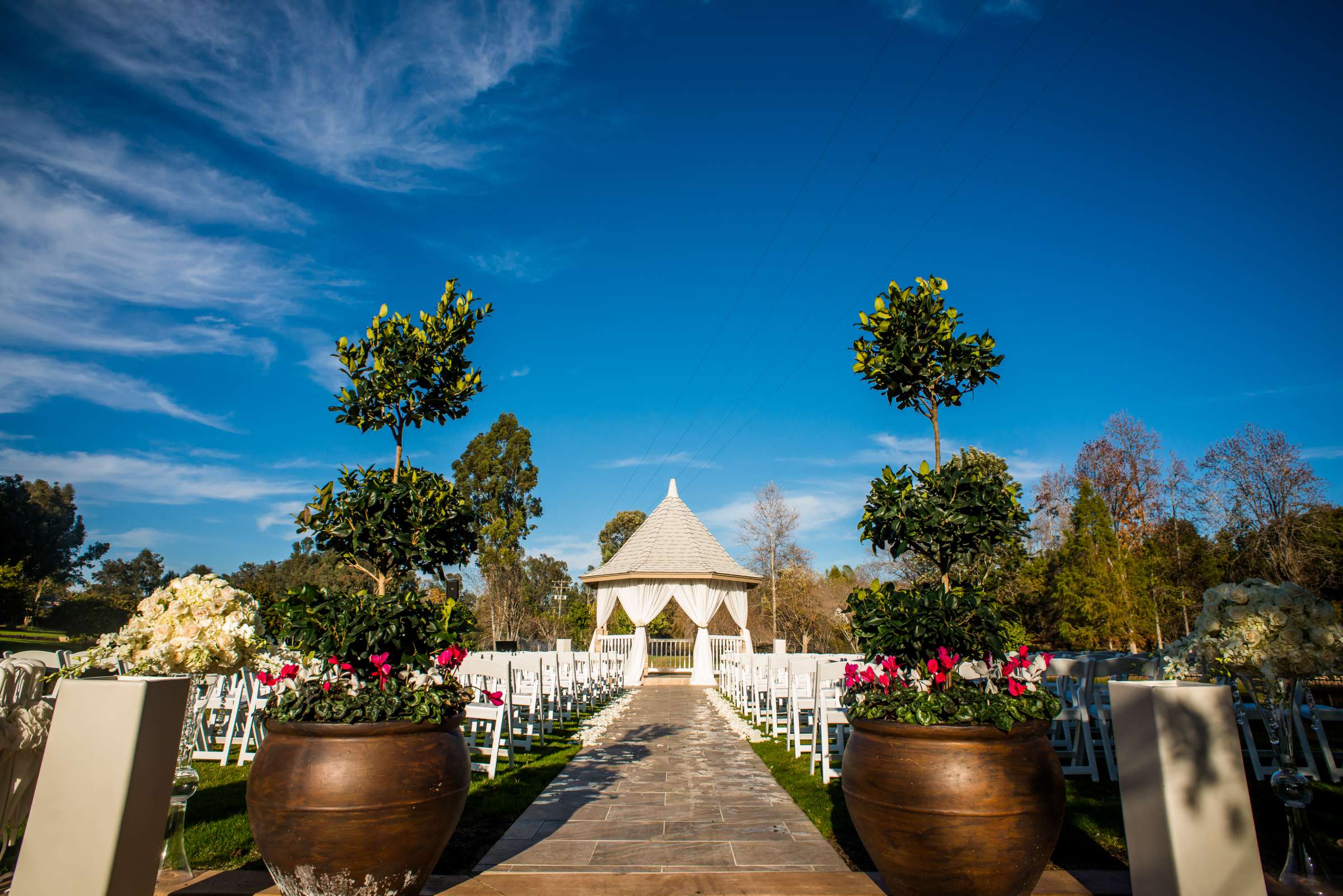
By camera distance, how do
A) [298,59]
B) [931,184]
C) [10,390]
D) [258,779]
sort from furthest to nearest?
[10,390]
[931,184]
[298,59]
[258,779]

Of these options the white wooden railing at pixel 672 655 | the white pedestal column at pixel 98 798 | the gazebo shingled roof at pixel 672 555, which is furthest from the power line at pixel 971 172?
the white wooden railing at pixel 672 655

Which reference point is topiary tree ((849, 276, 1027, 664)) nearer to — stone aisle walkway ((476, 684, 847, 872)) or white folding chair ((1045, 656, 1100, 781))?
stone aisle walkway ((476, 684, 847, 872))

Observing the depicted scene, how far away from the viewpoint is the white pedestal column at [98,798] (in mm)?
2525

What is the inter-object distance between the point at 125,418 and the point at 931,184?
2230cm

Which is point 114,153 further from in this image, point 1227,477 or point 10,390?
point 1227,477

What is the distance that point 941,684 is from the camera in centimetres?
340

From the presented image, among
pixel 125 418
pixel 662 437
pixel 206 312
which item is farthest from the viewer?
pixel 662 437

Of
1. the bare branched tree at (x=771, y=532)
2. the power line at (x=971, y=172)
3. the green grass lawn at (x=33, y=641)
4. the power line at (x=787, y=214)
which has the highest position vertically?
the power line at (x=787, y=214)

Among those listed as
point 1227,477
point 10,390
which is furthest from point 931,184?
point 10,390

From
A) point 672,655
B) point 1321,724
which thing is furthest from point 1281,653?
point 672,655

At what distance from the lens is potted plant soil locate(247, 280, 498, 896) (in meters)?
2.87

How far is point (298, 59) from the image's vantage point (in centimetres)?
830

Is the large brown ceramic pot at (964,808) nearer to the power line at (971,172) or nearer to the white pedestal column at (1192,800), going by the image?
the white pedestal column at (1192,800)

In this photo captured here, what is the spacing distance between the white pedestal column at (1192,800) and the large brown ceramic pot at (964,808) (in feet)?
1.11
